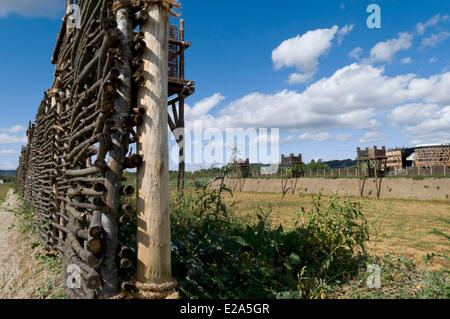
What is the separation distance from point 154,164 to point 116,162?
0.33 meters

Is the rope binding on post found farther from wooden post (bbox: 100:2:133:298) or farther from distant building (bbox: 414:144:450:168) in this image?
distant building (bbox: 414:144:450:168)

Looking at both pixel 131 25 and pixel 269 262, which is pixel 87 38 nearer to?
pixel 131 25

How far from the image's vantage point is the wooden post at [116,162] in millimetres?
2336

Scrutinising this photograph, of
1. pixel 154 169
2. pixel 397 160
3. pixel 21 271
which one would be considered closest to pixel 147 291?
pixel 154 169

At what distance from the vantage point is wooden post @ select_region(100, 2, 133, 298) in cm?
234

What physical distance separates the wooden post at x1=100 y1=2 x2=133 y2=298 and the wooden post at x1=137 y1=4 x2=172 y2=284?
0.14 m

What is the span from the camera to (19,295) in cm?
278

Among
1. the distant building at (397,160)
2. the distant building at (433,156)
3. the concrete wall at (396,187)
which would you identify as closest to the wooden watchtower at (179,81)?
the concrete wall at (396,187)

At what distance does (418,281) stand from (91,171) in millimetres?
3535

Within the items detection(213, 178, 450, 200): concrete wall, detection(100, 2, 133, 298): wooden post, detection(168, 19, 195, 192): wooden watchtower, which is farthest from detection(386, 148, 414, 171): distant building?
detection(100, 2, 133, 298): wooden post

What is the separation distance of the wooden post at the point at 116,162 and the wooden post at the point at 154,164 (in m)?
0.14

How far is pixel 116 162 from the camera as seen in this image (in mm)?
2412

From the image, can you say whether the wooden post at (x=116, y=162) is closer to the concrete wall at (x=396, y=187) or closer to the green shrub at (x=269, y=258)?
the green shrub at (x=269, y=258)
